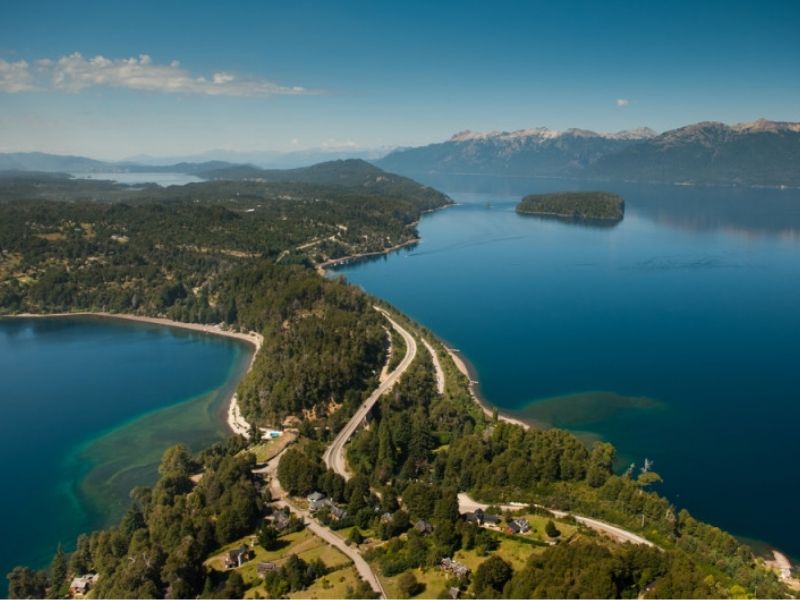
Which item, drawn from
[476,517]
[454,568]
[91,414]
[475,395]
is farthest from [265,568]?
[91,414]

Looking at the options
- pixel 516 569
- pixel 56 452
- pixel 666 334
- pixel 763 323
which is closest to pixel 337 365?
pixel 56 452

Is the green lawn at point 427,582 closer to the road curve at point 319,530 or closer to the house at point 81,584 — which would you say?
the road curve at point 319,530

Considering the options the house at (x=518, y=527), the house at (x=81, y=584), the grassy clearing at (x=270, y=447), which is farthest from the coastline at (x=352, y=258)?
the house at (x=518, y=527)

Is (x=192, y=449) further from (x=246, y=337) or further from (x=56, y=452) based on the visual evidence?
(x=246, y=337)

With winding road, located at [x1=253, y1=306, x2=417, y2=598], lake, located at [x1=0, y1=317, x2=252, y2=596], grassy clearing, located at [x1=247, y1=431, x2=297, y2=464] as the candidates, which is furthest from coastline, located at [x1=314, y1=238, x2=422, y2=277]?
grassy clearing, located at [x1=247, y1=431, x2=297, y2=464]

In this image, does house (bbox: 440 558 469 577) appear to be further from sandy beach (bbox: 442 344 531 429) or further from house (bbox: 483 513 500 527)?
sandy beach (bbox: 442 344 531 429)

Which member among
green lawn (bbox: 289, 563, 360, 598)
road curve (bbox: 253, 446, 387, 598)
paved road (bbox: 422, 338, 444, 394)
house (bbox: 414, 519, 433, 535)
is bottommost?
road curve (bbox: 253, 446, 387, 598)
